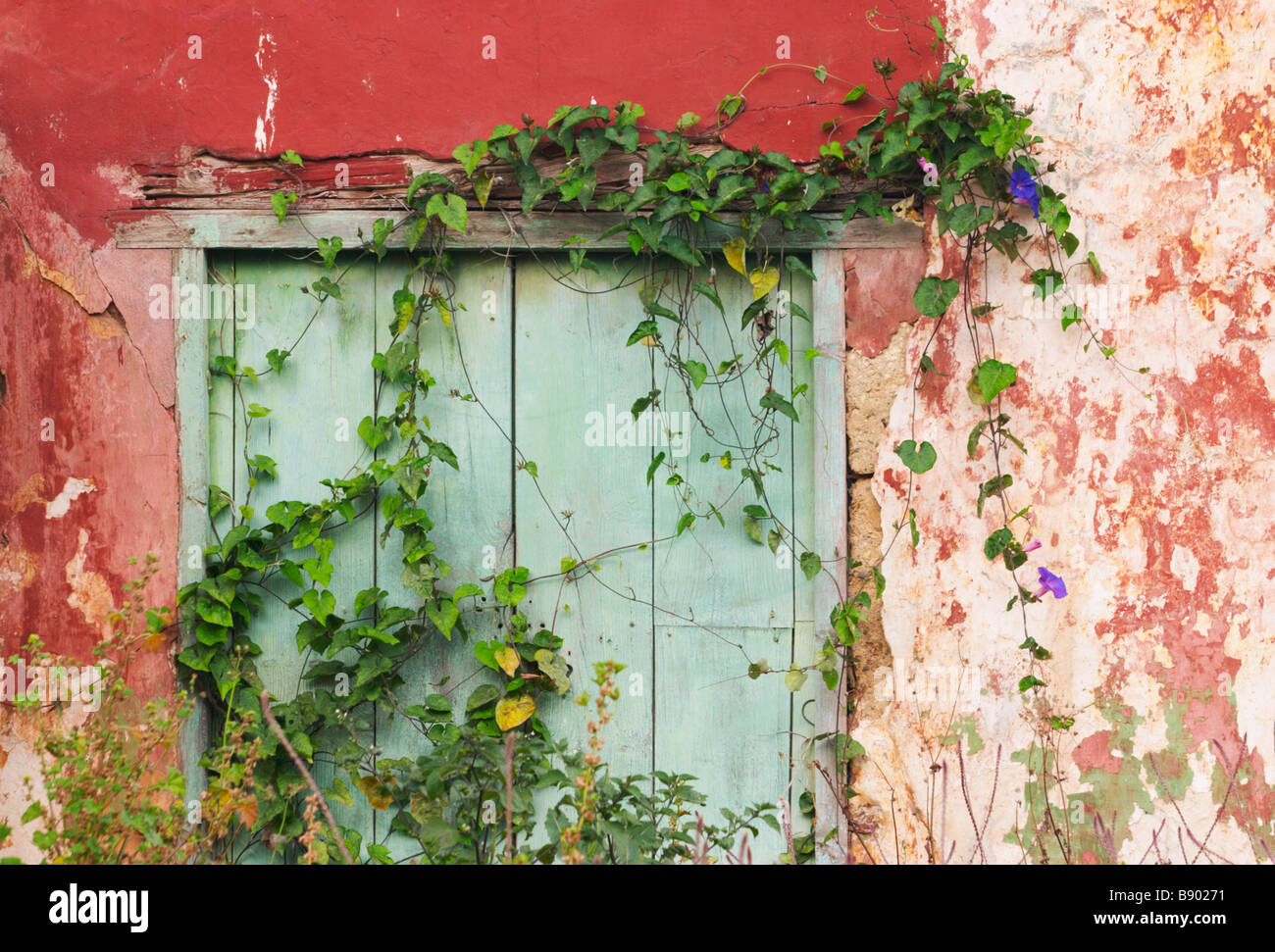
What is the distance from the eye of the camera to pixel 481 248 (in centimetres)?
238

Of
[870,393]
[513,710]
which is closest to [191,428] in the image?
[513,710]

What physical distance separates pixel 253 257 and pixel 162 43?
0.59m

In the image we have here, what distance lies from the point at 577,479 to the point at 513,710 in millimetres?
622

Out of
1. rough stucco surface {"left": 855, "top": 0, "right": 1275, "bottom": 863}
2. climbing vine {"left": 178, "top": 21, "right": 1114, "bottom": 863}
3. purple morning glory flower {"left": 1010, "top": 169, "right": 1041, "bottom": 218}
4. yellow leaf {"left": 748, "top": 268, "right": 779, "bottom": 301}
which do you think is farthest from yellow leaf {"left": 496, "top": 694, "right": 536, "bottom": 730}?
purple morning glory flower {"left": 1010, "top": 169, "right": 1041, "bottom": 218}

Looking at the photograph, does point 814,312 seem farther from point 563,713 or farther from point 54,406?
point 54,406

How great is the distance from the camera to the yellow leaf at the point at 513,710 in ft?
7.59

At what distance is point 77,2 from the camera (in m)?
2.35

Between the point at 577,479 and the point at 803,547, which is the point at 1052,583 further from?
the point at 577,479

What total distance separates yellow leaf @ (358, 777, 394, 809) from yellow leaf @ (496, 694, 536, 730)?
1.10ft

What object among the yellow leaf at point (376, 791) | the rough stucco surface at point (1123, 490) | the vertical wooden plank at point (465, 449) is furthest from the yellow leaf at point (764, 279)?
the yellow leaf at point (376, 791)

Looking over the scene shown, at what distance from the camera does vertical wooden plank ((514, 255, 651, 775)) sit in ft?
7.95

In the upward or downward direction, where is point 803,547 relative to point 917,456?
downward
